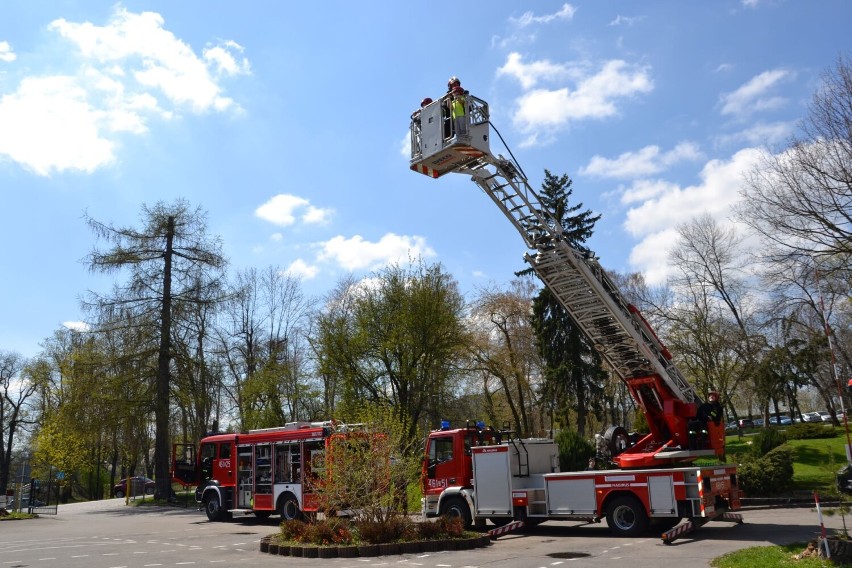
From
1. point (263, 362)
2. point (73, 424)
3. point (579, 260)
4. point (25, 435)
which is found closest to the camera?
point (579, 260)

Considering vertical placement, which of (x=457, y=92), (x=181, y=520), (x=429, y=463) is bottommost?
(x=181, y=520)

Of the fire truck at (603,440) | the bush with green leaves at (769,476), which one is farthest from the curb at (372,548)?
the bush with green leaves at (769,476)

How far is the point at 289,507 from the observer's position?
21.4 meters

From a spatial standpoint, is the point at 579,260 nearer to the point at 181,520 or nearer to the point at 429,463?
the point at 429,463

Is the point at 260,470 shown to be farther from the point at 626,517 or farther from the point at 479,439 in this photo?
the point at 626,517

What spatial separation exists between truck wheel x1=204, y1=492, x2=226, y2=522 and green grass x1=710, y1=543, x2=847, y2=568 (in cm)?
1790

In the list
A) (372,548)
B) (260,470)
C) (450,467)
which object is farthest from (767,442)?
(260,470)

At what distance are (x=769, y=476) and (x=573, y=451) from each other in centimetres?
637

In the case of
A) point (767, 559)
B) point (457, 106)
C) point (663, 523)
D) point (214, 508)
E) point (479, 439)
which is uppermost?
point (457, 106)

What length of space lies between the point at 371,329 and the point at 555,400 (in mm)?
11124

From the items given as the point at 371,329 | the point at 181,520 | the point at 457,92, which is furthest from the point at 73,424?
the point at 457,92

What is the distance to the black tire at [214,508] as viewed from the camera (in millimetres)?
23875

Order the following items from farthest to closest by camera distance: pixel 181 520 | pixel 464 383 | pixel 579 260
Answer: pixel 464 383 < pixel 181 520 < pixel 579 260

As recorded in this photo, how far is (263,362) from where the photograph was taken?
4281cm
